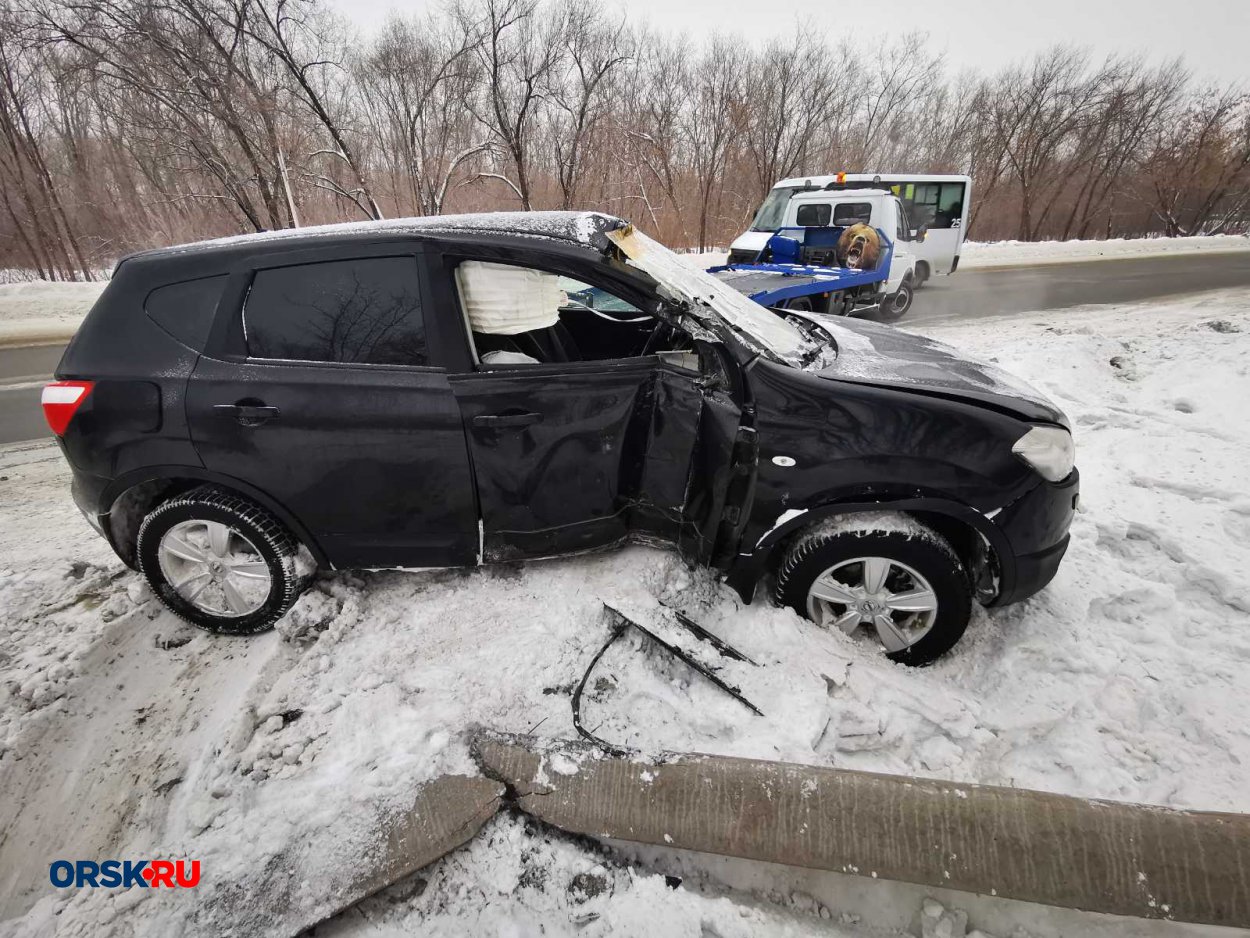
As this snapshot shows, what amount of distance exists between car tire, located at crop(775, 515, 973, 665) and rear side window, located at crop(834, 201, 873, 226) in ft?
28.5

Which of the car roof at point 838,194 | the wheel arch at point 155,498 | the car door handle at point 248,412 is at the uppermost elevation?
the car roof at point 838,194

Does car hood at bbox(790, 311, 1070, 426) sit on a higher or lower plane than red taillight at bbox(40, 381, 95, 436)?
lower

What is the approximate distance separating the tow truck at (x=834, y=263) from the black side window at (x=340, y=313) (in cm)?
511

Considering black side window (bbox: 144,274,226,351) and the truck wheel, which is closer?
black side window (bbox: 144,274,226,351)

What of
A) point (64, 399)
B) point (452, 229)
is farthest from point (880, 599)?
point (64, 399)

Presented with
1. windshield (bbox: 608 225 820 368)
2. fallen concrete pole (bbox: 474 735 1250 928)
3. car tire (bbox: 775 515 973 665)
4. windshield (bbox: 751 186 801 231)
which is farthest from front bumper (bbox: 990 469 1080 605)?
windshield (bbox: 751 186 801 231)

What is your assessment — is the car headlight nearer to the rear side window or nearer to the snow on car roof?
the snow on car roof

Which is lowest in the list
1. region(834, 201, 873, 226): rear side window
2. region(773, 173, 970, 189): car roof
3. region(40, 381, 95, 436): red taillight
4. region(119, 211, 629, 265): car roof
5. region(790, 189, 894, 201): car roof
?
region(40, 381, 95, 436): red taillight

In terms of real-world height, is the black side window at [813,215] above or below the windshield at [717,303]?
above

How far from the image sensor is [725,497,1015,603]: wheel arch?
2109 mm

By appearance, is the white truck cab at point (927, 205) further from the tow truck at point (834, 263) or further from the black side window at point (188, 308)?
the black side window at point (188, 308)

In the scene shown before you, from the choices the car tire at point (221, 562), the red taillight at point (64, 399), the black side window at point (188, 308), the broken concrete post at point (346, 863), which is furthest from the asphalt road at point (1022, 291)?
the broken concrete post at point (346, 863)

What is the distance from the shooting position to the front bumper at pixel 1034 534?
2105 millimetres

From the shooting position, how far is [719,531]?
2299 mm
